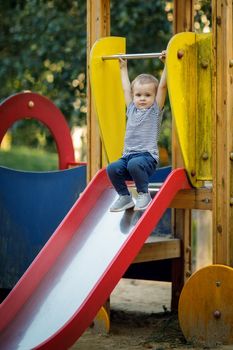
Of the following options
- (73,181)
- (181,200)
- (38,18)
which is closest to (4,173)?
(73,181)

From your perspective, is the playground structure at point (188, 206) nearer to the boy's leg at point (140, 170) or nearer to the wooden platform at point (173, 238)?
the wooden platform at point (173, 238)

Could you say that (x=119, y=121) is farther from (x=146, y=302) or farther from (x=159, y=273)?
(x=146, y=302)

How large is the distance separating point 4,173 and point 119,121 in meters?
1.03

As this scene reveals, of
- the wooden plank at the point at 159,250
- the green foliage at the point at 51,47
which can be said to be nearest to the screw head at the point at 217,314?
the wooden plank at the point at 159,250

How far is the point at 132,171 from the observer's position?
6.28m

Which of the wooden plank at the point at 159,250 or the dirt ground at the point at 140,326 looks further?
the wooden plank at the point at 159,250

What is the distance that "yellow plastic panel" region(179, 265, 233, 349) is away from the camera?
234 inches

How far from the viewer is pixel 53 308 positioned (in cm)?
579

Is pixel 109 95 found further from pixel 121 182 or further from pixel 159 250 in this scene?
pixel 159 250

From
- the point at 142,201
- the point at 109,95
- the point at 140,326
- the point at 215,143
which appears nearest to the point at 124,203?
the point at 142,201

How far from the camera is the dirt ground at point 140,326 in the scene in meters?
6.29

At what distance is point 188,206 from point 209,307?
2.89ft

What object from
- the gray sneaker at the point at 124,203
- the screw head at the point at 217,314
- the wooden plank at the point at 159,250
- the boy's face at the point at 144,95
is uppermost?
the boy's face at the point at 144,95

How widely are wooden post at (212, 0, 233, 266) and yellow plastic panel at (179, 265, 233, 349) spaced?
198 mm
